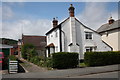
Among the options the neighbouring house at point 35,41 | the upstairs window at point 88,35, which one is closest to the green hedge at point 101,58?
the upstairs window at point 88,35

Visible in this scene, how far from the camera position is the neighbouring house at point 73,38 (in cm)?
2356

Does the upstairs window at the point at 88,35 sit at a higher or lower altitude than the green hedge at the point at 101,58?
higher

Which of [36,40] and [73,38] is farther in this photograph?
[36,40]

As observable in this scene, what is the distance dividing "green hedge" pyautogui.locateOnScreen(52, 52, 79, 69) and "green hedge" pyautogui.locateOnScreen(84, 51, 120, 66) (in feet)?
6.77

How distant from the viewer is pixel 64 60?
53.3 ft

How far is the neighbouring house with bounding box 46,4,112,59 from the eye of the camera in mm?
23562

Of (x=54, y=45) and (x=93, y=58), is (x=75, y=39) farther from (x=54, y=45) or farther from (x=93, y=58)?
(x=93, y=58)

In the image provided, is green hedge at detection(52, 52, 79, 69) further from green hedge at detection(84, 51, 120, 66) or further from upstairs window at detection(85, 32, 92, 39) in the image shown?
upstairs window at detection(85, 32, 92, 39)

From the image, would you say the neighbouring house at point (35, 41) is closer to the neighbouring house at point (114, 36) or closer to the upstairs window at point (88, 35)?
the neighbouring house at point (114, 36)

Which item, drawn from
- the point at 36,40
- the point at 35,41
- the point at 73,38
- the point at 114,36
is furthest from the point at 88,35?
the point at 36,40

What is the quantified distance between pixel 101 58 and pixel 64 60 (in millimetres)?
5258

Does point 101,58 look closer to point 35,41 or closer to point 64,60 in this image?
point 64,60

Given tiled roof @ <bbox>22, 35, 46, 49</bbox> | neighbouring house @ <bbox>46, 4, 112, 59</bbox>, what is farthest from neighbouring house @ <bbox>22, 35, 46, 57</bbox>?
neighbouring house @ <bbox>46, 4, 112, 59</bbox>

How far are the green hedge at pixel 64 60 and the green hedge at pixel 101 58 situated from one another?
2.06 metres
